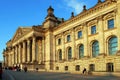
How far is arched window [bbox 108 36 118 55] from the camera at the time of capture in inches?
1497

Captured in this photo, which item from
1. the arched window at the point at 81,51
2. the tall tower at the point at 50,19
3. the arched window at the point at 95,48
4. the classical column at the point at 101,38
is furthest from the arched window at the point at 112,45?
the tall tower at the point at 50,19

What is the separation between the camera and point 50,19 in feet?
190

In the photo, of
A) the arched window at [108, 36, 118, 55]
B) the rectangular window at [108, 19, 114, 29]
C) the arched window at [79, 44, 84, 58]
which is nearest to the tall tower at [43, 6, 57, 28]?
the arched window at [79, 44, 84, 58]

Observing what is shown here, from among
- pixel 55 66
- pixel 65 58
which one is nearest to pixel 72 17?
pixel 65 58

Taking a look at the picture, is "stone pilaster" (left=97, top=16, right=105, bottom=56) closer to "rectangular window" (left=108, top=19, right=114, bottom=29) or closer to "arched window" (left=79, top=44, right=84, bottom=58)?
"rectangular window" (left=108, top=19, right=114, bottom=29)

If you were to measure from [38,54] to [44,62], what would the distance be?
13.5 feet

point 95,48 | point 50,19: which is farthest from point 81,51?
point 50,19

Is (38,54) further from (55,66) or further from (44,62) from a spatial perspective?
(55,66)

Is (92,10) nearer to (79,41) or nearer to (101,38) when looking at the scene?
(101,38)

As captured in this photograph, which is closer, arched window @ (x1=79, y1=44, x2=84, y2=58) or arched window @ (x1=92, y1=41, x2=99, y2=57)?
arched window @ (x1=92, y1=41, x2=99, y2=57)

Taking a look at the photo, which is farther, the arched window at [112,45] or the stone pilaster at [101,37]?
the stone pilaster at [101,37]

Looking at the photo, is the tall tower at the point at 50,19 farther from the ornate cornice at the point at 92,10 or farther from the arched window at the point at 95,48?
the arched window at the point at 95,48

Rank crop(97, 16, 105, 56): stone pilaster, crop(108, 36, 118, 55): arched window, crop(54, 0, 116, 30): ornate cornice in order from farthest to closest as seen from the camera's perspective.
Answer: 1. crop(97, 16, 105, 56): stone pilaster
2. crop(54, 0, 116, 30): ornate cornice
3. crop(108, 36, 118, 55): arched window

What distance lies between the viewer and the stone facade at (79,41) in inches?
1502
